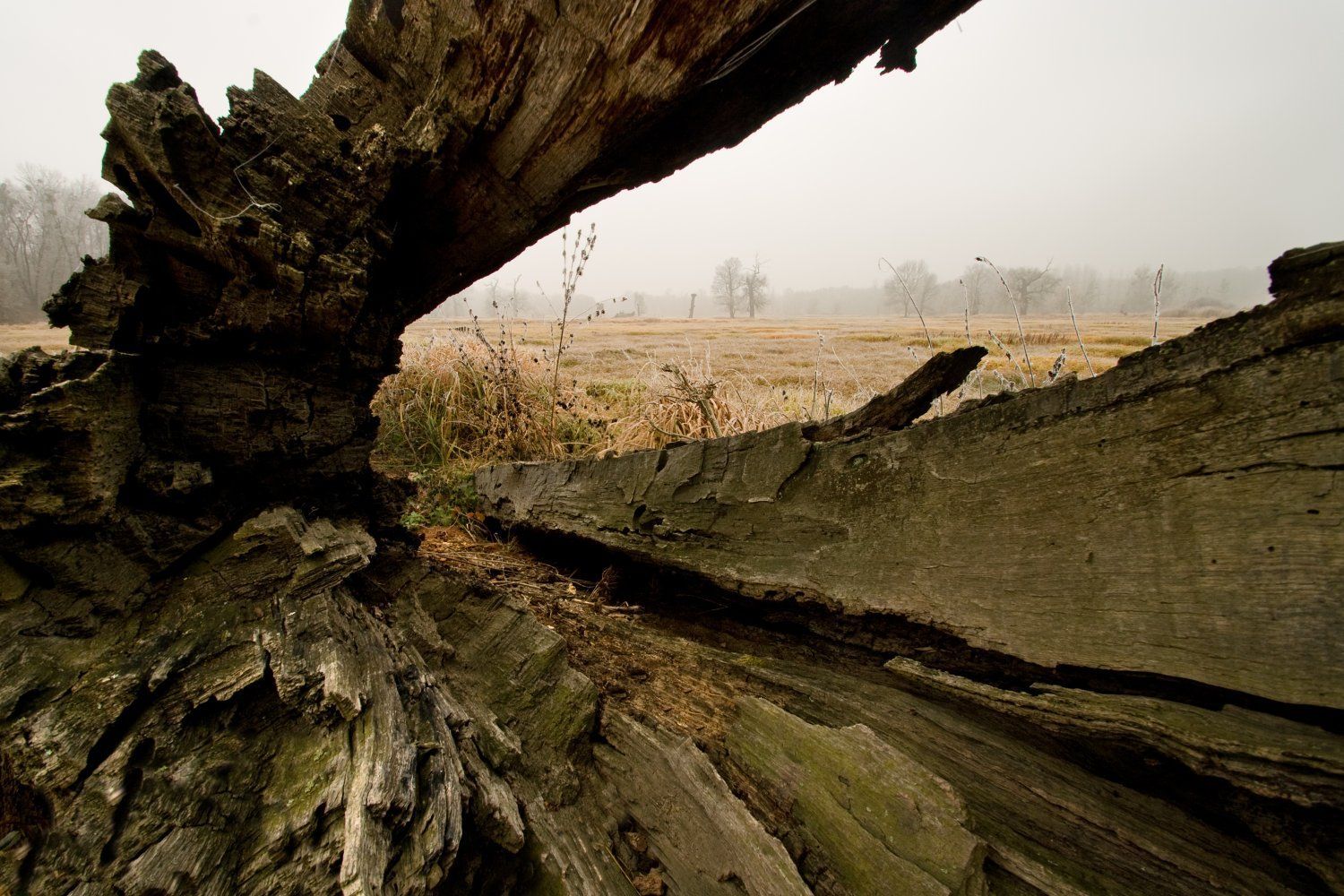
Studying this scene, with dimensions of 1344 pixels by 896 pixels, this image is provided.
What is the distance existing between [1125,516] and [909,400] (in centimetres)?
66

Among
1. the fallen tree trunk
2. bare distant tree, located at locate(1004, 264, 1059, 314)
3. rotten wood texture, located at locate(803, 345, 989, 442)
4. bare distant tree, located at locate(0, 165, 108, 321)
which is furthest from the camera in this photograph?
bare distant tree, located at locate(0, 165, 108, 321)

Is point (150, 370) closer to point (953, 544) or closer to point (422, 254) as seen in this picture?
point (422, 254)

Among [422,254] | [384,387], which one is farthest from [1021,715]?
[384,387]

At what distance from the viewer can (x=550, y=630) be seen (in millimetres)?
1674

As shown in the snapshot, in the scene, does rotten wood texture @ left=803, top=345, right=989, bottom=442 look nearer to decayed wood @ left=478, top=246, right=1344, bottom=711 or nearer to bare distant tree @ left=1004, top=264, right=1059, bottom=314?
decayed wood @ left=478, top=246, right=1344, bottom=711

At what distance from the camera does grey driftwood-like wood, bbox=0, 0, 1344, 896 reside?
3.06 ft

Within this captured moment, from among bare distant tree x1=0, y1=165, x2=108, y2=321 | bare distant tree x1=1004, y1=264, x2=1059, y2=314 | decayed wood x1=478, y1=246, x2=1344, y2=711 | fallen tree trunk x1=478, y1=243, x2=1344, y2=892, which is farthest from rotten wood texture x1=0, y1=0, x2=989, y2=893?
bare distant tree x1=0, y1=165, x2=108, y2=321

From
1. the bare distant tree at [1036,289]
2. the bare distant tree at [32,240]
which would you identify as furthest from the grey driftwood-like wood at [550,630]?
the bare distant tree at [32,240]

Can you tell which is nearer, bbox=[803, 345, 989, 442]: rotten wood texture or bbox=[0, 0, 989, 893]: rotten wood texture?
bbox=[0, 0, 989, 893]: rotten wood texture

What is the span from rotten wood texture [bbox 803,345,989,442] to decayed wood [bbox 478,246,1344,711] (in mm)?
113

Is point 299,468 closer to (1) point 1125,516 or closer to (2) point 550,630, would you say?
(2) point 550,630

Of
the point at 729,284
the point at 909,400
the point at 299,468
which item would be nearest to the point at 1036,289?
the point at 909,400

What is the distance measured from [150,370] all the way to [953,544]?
210 centimetres

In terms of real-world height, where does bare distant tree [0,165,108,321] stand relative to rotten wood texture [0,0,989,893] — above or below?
above
